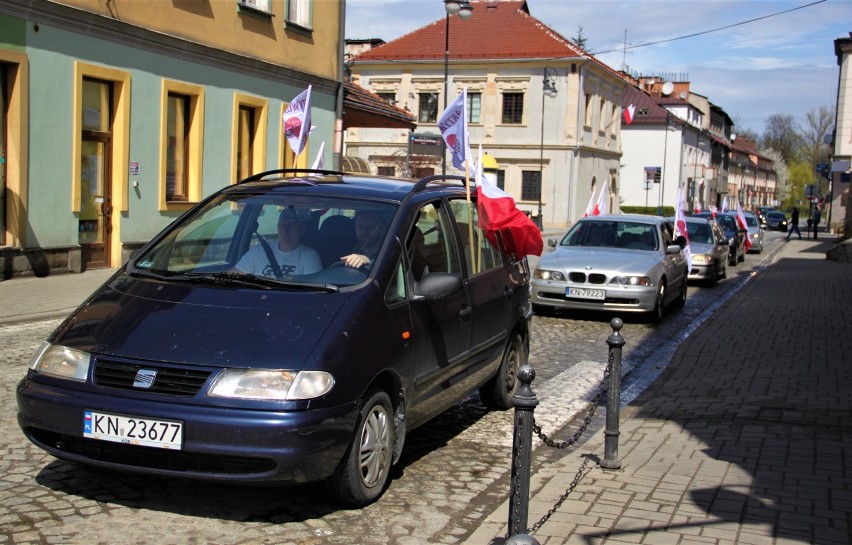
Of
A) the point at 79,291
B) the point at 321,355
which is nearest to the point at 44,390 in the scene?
the point at 321,355

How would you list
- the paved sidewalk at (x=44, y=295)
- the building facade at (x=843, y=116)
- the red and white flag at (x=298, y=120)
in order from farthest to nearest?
the building facade at (x=843, y=116), the red and white flag at (x=298, y=120), the paved sidewalk at (x=44, y=295)

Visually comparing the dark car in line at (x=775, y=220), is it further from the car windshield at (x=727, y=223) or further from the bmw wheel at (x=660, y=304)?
the bmw wheel at (x=660, y=304)

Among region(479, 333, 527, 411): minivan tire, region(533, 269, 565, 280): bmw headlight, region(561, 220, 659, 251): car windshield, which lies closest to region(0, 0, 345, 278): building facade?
region(533, 269, 565, 280): bmw headlight

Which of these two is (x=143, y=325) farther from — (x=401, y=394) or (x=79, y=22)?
(x=79, y=22)

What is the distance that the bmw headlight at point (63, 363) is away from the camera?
4.67 metres

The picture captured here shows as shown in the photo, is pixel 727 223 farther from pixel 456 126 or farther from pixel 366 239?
pixel 366 239

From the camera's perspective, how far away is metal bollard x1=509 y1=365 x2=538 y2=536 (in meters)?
4.05

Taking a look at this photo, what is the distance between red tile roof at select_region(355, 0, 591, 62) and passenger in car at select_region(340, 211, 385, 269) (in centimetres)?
4703

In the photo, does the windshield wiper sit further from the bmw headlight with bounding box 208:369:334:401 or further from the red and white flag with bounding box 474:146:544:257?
the red and white flag with bounding box 474:146:544:257

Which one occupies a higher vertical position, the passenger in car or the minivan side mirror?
the passenger in car

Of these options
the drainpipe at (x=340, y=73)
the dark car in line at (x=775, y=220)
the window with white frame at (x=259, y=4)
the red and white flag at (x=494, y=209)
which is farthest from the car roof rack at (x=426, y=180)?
the dark car in line at (x=775, y=220)

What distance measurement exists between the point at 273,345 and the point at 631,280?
9667 millimetres

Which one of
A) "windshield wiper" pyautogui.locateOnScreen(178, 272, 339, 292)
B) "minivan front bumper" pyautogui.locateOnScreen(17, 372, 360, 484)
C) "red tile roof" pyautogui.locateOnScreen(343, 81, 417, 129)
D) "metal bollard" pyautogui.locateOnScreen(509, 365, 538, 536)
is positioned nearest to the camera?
"metal bollard" pyautogui.locateOnScreen(509, 365, 538, 536)

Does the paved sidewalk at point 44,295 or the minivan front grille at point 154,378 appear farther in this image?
the paved sidewalk at point 44,295
